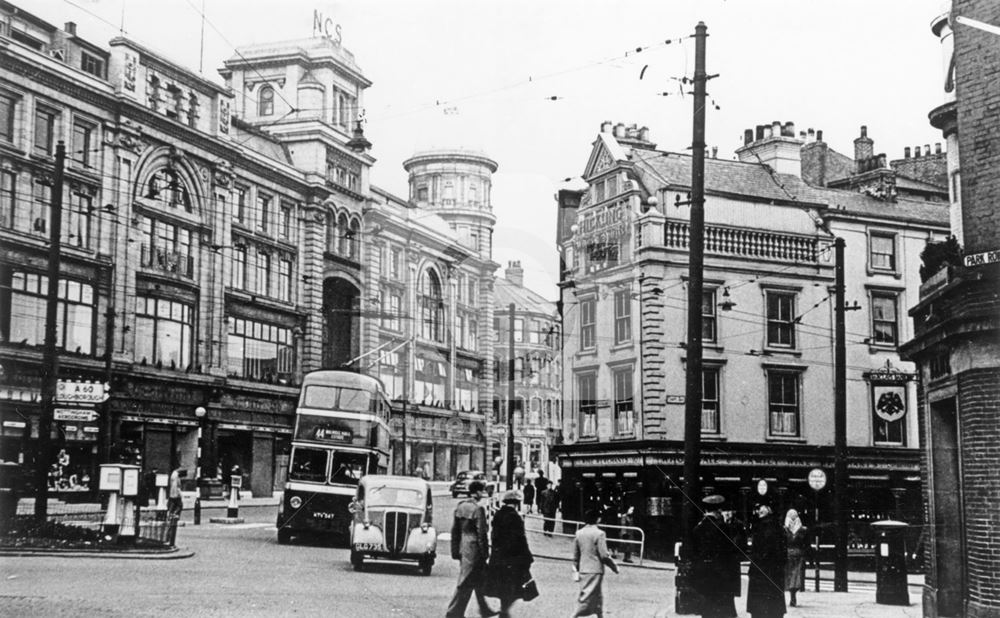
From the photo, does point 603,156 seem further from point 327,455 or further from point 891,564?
point 891,564

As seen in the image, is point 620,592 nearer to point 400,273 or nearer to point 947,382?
point 947,382

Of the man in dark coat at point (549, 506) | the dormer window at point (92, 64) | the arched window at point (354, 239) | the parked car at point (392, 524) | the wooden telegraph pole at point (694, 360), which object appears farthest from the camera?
the man in dark coat at point (549, 506)

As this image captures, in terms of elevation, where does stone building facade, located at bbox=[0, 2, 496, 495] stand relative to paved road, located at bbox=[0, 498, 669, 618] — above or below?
above

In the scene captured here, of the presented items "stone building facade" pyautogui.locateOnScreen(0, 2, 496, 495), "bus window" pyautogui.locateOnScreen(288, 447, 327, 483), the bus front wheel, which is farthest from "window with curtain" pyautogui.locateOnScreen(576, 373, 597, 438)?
the bus front wheel

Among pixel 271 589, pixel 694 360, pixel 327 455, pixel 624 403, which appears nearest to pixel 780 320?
pixel 624 403

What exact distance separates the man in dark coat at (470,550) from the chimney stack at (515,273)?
30694 millimetres

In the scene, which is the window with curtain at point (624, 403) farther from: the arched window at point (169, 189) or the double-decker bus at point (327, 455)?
the arched window at point (169, 189)

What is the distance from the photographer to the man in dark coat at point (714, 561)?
14836 millimetres

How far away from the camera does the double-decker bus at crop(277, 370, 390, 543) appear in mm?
24812

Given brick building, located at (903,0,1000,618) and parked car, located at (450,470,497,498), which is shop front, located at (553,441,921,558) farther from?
brick building, located at (903,0,1000,618)

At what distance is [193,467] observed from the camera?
131 ft

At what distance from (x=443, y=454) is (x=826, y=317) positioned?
46.1 ft

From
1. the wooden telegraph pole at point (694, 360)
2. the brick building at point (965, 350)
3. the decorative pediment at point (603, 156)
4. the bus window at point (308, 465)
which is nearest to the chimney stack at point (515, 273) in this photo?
the decorative pediment at point (603, 156)

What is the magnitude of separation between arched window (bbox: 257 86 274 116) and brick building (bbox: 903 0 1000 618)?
830 inches
